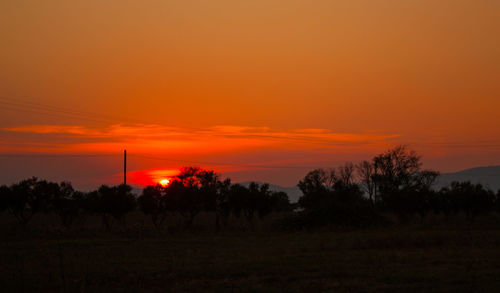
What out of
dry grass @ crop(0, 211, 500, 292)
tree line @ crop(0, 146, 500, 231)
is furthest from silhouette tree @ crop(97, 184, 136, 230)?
dry grass @ crop(0, 211, 500, 292)

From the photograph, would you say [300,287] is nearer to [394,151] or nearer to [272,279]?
[272,279]

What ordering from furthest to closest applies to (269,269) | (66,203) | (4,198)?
(66,203)
(4,198)
(269,269)

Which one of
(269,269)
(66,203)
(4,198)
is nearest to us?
(269,269)

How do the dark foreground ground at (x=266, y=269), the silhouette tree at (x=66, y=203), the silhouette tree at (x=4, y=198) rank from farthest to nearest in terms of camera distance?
1. the silhouette tree at (x=66, y=203)
2. the silhouette tree at (x=4, y=198)
3. the dark foreground ground at (x=266, y=269)

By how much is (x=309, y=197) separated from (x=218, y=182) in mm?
25797

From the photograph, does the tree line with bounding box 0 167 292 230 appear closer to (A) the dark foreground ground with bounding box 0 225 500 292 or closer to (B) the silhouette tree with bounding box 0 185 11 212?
(B) the silhouette tree with bounding box 0 185 11 212

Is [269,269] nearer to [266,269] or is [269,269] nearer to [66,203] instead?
[266,269]

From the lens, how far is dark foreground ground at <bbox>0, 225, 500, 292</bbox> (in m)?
13.0

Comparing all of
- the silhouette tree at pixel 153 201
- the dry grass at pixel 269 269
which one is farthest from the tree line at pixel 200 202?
the dry grass at pixel 269 269

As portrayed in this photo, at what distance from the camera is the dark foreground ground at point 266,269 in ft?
42.8

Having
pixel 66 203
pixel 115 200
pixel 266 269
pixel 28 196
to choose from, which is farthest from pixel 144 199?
pixel 266 269

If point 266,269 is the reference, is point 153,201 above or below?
above

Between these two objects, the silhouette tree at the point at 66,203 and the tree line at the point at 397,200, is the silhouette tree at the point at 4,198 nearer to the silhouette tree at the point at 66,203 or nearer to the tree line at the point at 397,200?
the silhouette tree at the point at 66,203

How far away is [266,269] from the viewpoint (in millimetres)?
16094
